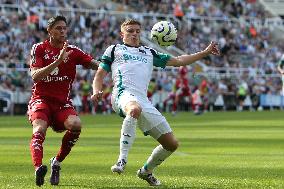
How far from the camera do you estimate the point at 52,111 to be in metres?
12.5

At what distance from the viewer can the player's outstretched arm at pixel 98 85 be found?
Result: 12.0 meters

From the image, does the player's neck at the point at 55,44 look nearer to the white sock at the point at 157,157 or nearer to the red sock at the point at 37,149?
the red sock at the point at 37,149

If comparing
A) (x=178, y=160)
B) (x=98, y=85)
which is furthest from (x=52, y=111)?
(x=178, y=160)

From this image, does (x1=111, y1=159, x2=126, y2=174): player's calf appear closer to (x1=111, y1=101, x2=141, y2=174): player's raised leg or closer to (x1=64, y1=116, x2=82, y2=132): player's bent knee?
(x1=111, y1=101, x2=141, y2=174): player's raised leg

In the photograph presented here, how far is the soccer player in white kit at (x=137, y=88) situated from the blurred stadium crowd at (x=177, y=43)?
96.8ft

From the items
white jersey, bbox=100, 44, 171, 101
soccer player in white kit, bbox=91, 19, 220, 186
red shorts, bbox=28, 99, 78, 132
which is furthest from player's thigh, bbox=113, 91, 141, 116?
red shorts, bbox=28, 99, 78, 132

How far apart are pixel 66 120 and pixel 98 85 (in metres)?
0.59

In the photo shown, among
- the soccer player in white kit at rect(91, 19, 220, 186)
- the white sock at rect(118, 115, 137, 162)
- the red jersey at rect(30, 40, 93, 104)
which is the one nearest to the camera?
the white sock at rect(118, 115, 137, 162)

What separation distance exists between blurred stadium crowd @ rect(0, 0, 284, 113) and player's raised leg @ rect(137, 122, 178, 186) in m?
29.8

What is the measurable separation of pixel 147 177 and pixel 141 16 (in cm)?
4106

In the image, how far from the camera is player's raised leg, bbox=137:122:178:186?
39.6ft

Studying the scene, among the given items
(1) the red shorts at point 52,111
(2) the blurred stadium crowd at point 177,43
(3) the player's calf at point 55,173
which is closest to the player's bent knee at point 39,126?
(1) the red shorts at point 52,111

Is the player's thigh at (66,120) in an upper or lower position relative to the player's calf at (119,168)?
upper

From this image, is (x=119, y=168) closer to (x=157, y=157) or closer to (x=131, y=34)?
(x=157, y=157)
